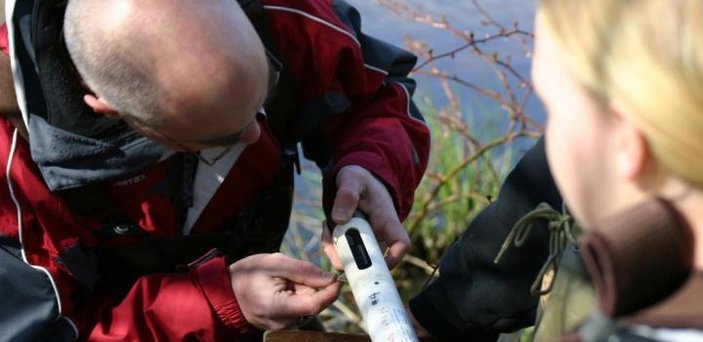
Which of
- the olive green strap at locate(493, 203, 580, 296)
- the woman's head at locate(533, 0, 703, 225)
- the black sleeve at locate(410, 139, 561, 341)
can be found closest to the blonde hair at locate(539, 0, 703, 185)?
the woman's head at locate(533, 0, 703, 225)

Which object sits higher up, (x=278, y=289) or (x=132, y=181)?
(x=132, y=181)

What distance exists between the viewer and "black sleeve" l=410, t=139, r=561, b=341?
139 cm

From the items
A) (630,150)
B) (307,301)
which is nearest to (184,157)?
(307,301)

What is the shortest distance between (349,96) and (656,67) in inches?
43.1

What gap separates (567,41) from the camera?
79cm

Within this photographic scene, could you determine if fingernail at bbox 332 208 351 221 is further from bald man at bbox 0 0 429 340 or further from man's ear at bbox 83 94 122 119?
man's ear at bbox 83 94 122 119

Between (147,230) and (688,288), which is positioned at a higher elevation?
(688,288)

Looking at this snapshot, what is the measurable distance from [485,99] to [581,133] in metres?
2.35

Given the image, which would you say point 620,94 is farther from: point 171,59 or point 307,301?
point 307,301

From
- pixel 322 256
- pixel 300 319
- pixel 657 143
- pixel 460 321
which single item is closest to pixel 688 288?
pixel 657 143

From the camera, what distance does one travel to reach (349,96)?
1795 millimetres

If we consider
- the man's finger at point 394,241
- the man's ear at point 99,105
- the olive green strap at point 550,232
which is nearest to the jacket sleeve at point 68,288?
the man's ear at point 99,105

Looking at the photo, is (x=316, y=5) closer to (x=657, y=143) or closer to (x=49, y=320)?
(x=49, y=320)

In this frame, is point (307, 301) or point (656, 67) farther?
point (307, 301)
